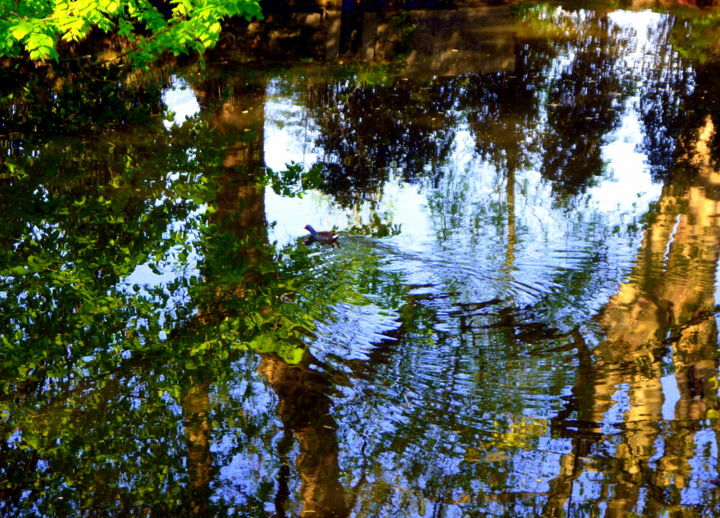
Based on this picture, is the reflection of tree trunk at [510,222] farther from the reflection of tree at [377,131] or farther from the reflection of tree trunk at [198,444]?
the reflection of tree trunk at [198,444]

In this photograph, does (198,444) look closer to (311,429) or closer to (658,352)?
(311,429)

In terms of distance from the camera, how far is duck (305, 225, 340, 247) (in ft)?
28.3

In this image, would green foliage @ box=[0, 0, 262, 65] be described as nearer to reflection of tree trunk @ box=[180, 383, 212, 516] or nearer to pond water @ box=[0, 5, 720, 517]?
pond water @ box=[0, 5, 720, 517]

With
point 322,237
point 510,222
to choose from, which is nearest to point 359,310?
point 322,237

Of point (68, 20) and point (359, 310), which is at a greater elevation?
point (68, 20)

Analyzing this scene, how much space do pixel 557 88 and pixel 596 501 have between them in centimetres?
1212

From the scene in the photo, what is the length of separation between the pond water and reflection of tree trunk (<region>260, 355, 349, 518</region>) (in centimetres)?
2

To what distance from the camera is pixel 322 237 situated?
8664 mm

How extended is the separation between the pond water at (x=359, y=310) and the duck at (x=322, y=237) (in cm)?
11

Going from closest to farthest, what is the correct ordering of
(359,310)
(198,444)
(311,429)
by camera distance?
(198,444)
(311,429)
(359,310)

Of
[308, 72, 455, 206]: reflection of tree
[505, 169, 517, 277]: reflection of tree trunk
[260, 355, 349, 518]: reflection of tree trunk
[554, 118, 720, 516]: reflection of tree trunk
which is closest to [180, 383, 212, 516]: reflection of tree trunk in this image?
[260, 355, 349, 518]: reflection of tree trunk

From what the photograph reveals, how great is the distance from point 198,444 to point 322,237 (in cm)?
335

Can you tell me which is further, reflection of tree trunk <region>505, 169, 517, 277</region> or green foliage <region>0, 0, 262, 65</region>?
green foliage <region>0, 0, 262, 65</region>

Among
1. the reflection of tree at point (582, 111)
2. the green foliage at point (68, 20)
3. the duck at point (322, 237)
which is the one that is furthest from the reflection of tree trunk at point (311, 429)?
the reflection of tree at point (582, 111)
